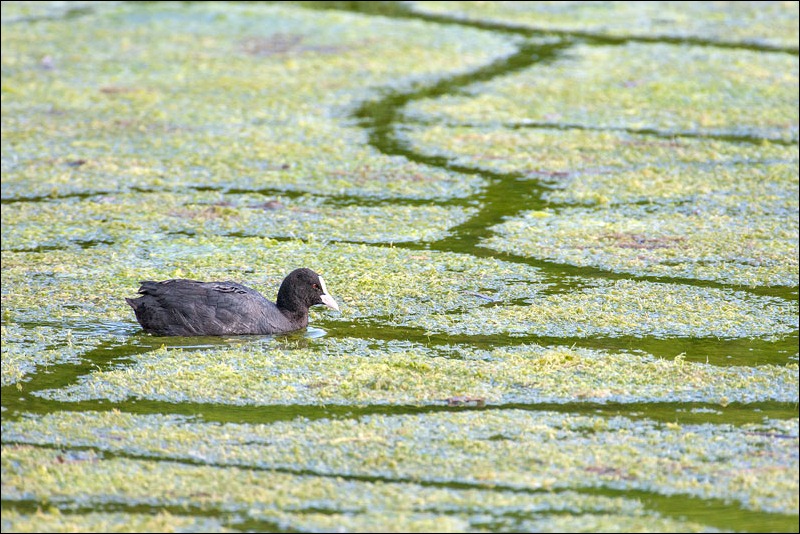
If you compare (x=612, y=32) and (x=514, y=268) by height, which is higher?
(x=612, y=32)

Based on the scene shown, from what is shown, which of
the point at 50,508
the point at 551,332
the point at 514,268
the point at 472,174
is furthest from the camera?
the point at 472,174

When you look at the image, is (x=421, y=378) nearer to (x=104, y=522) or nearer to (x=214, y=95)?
(x=104, y=522)

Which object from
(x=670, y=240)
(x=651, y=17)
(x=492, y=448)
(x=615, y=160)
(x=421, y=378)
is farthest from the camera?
(x=651, y=17)

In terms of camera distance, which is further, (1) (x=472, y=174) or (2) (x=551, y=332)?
(1) (x=472, y=174)

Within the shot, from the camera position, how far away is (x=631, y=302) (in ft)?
18.2

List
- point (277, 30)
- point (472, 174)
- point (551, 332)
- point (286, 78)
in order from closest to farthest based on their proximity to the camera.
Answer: point (551, 332), point (472, 174), point (286, 78), point (277, 30)

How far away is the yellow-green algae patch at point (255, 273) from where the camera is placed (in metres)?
5.52

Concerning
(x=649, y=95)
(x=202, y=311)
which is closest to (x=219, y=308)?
(x=202, y=311)

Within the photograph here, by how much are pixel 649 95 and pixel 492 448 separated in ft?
19.8

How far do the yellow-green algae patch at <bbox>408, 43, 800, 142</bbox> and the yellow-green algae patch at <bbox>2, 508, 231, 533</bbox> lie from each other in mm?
5813

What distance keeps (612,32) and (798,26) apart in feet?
5.70

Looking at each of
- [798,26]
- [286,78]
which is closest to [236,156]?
[286,78]

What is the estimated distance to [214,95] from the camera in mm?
9508

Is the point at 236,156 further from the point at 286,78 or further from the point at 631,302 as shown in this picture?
the point at 631,302
